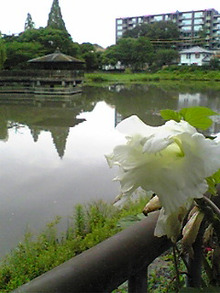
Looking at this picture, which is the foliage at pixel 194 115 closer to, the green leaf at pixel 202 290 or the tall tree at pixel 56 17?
the green leaf at pixel 202 290

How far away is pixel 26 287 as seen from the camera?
1.49ft

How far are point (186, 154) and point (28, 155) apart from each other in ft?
Answer: 22.8

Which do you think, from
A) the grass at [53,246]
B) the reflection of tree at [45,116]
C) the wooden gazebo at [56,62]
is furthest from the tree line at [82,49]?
the grass at [53,246]

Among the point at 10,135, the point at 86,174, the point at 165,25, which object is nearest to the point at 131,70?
the point at 165,25

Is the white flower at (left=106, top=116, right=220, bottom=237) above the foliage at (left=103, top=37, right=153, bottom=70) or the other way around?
the other way around

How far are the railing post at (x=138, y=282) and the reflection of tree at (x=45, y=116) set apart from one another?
6466mm

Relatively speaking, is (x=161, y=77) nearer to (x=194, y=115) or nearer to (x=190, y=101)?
(x=190, y=101)

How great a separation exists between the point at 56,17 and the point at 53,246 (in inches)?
1416

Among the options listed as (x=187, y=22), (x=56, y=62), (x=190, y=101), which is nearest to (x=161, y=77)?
(x=190, y=101)

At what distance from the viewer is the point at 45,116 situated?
12344 mm

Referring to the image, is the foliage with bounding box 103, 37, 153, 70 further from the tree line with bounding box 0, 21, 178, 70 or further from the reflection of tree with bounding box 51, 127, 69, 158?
the reflection of tree with bounding box 51, 127, 69, 158

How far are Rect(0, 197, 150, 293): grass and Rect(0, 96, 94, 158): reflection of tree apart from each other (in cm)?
366

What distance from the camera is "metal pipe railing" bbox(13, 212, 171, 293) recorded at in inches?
18.3

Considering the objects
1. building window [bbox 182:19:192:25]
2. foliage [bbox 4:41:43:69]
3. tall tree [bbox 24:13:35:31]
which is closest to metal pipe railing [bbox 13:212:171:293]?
foliage [bbox 4:41:43:69]
